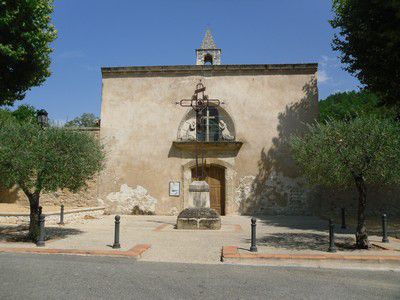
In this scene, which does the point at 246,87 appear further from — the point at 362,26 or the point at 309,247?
A: the point at 309,247

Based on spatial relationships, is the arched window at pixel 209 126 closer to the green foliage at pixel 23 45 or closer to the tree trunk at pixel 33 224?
the green foliage at pixel 23 45

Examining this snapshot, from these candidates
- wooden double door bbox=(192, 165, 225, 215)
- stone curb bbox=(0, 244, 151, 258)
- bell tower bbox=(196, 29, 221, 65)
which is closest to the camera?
stone curb bbox=(0, 244, 151, 258)

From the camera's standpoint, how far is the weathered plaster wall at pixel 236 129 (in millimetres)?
16391

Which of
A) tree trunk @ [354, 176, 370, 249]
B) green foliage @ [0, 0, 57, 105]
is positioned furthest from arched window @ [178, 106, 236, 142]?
→ tree trunk @ [354, 176, 370, 249]

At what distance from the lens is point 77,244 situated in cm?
824

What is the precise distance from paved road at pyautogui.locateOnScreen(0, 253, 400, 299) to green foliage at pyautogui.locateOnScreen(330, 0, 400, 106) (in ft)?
22.9

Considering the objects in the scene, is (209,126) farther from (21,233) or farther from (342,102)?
(342,102)

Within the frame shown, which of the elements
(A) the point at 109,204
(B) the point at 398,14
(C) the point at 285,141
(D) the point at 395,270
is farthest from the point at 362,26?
(A) the point at 109,204

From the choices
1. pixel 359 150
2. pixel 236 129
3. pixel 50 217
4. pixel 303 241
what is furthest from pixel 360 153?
pixel 50 217

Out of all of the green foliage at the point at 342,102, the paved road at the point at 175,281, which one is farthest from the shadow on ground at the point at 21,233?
the green foliage at the point at 342,102

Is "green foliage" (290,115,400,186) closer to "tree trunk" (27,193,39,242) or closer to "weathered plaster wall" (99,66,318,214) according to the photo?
"tree trunk" (27,193,39,242)

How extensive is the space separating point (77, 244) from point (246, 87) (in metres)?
11.5

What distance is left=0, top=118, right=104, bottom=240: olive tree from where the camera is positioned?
827cm

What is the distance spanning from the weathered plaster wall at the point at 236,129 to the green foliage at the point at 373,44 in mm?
4709
